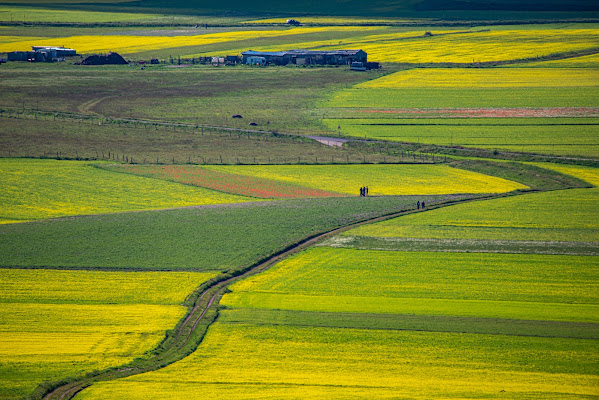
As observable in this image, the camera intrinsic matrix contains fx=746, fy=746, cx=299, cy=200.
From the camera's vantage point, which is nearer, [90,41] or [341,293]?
[341,293]

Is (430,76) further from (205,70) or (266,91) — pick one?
(205,70)

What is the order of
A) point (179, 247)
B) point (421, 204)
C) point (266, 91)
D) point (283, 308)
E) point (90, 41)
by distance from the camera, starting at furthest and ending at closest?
point (90, 41), point (266, 91), point (421, 204), point (179, 247), point (283, 308)

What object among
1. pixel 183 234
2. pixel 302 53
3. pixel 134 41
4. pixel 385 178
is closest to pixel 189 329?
pixel 183 234

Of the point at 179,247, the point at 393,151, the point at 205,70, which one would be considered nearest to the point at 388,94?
the point at 393,151

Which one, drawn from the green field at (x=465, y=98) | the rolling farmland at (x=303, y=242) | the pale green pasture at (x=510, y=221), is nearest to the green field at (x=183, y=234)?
the rolling farmland at (x=303, y=242)

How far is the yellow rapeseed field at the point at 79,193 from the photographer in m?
59.7

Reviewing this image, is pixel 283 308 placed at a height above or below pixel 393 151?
below

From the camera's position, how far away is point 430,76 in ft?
414

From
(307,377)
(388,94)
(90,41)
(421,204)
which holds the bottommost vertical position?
(307,377)

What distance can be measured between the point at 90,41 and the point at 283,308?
160 metres

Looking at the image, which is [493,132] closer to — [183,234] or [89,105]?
[183,234]

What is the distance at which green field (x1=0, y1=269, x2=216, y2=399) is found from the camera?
3247cm

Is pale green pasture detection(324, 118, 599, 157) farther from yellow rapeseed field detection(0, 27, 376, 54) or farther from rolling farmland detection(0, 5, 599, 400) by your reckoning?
yellow rapeseed field detection(0, 27, 376, 54)

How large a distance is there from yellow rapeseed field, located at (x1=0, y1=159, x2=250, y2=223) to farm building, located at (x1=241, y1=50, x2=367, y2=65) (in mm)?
80901
